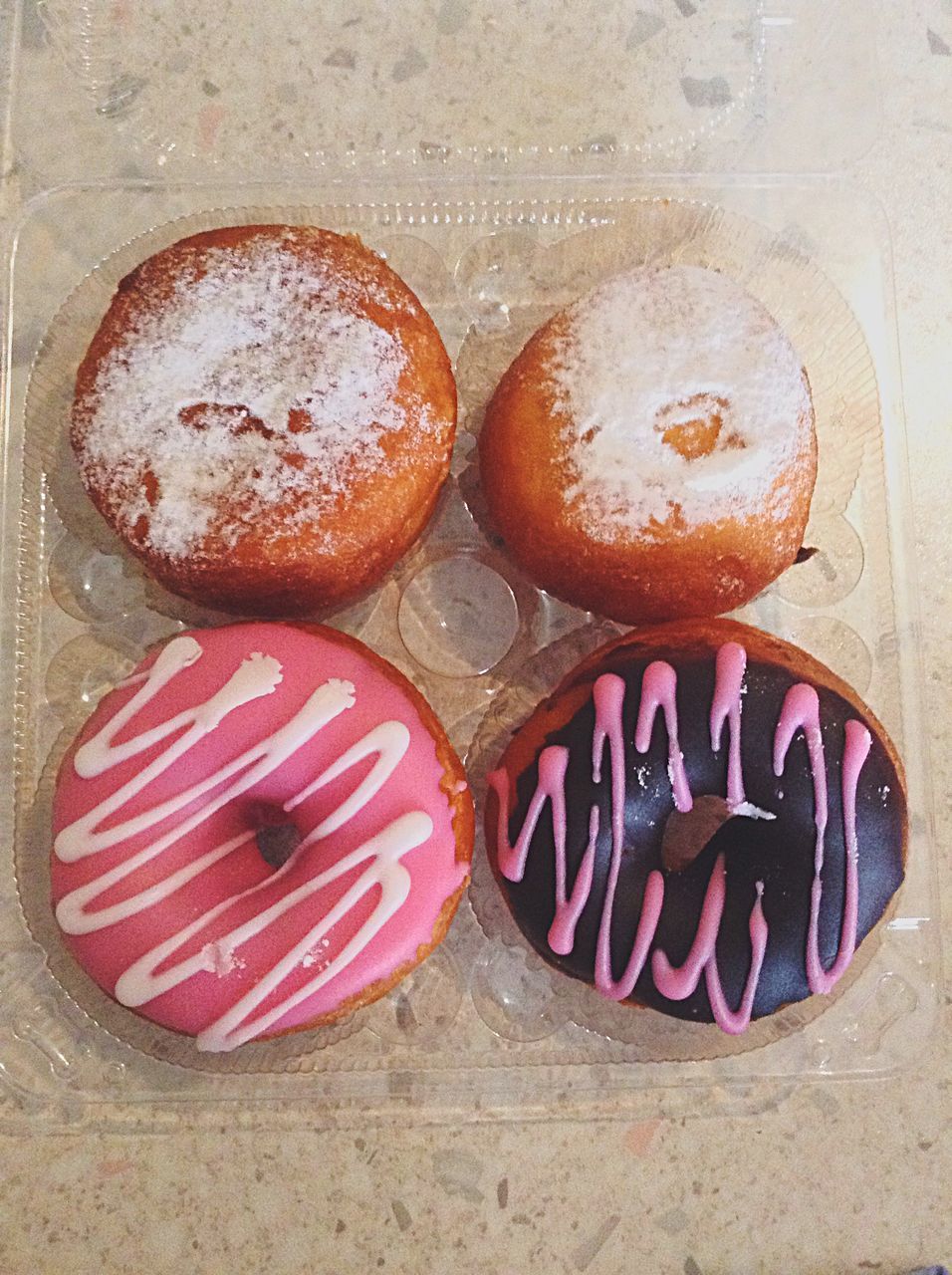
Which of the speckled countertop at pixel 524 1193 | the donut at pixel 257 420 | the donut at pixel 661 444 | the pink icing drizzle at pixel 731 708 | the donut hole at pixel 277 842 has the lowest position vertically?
the speckled countertop at pixel 524 1193

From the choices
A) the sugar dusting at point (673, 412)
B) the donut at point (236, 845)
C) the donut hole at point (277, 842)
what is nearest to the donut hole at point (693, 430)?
the sugar dusting at point (673, 412)

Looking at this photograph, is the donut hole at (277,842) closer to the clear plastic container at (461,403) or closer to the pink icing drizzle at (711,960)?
the clear plastic container at (461,403)

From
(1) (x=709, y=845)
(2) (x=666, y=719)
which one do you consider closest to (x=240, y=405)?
(2) (x=666, y=719)

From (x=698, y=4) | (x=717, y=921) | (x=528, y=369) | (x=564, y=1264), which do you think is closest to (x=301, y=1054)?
(x=564, y=1264)

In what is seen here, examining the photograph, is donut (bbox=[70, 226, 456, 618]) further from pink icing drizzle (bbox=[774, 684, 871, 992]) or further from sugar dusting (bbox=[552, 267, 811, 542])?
pink icing drizzle (bbox=[774, 684, 871, 992])

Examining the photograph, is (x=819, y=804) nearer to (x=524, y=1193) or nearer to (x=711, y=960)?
(x=711, y=960)

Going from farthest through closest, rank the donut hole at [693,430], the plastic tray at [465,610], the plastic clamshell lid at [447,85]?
the plastic clamshell lid at [447,85] < the plastic tray at [465,610] < the donut hole at [693,430]
